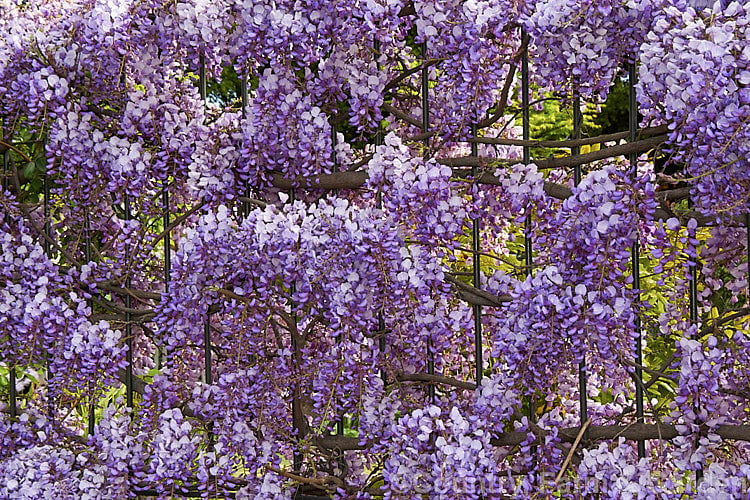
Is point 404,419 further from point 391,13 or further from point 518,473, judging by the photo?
point 391,13

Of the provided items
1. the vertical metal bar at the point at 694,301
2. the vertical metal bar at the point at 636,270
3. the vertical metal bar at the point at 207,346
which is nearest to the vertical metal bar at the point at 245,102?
the vertical metal bar at the point at 207,346

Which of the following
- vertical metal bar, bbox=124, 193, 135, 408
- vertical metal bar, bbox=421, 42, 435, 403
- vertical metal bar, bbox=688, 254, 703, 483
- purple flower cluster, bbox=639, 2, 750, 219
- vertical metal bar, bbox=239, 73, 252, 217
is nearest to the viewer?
purple flower cluster, bbox=639, 2, 750, 219

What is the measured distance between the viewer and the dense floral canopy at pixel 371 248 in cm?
212

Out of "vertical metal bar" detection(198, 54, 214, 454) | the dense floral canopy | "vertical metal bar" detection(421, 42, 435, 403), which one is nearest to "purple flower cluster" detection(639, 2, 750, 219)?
the dense floral canopy

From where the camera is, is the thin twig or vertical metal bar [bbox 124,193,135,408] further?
vertical metal bar [bbox 124,193,135,408]

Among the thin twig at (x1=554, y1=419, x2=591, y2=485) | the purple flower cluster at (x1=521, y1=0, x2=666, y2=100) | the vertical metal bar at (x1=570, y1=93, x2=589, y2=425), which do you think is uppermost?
the purple flower cluster at (x1=521, y1=0, x2=666, y2=100)

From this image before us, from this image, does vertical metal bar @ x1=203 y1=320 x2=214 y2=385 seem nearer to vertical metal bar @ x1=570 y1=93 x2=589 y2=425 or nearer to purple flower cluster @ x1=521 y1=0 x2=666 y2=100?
vertical metal bar @ x1=570 y1=93 x2=589 y2=425

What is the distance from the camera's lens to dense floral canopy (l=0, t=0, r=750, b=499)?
2.12 m

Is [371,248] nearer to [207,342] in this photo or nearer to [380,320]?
[380,320]

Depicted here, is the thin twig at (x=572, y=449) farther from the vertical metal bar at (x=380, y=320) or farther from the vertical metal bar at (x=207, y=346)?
the vertical metal bar at (x=207, y=346)

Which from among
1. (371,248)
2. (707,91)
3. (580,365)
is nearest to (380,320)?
(371,248)

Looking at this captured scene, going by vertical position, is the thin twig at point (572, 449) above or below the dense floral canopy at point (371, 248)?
below

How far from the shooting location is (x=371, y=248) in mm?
2295

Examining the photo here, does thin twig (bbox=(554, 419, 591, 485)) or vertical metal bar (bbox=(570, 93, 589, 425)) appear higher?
vertical metal bar (bbox=(570, 93, 589, 425))
